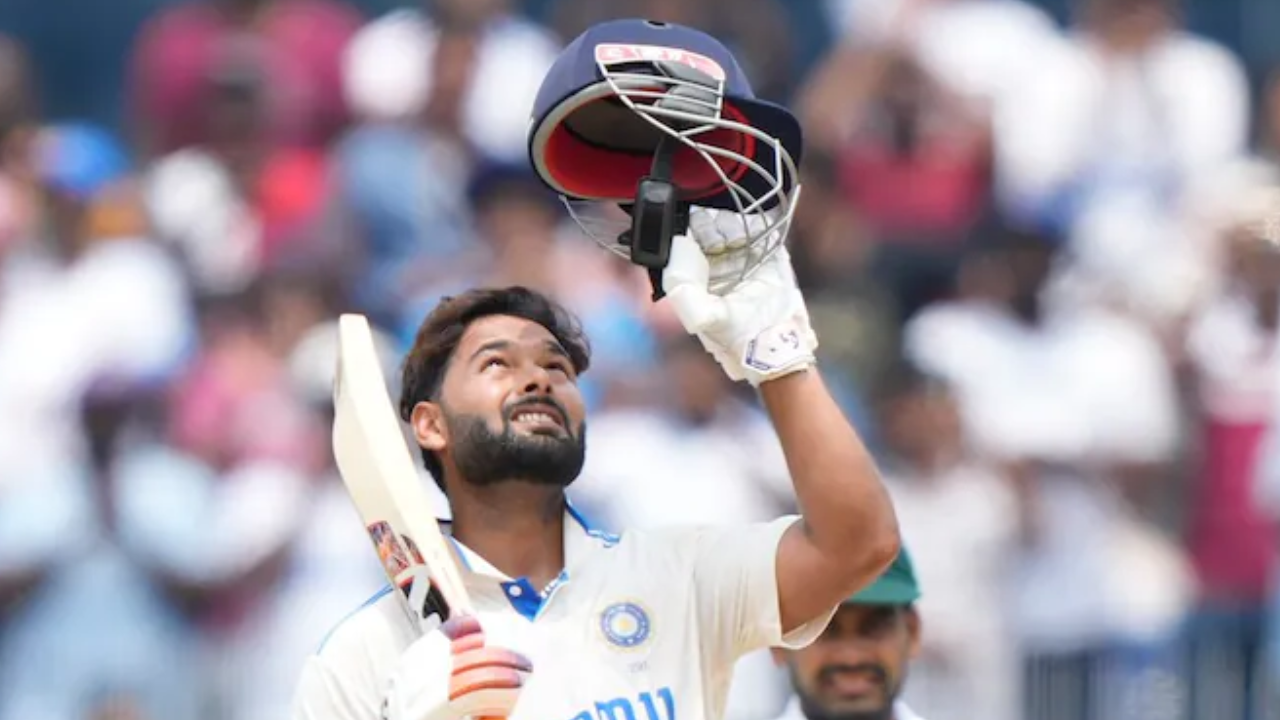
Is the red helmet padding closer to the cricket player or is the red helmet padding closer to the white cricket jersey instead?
the cricket player

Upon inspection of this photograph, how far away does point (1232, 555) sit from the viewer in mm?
7891

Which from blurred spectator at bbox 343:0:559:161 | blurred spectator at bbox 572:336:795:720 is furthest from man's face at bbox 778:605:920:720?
blurred spectator at bbox 343:0:559:161

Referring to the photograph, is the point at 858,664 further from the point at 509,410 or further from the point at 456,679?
the point at 456,679

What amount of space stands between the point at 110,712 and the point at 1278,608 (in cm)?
334

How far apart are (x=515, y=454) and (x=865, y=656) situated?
125 centimetres

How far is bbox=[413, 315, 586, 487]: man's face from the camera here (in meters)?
4.20

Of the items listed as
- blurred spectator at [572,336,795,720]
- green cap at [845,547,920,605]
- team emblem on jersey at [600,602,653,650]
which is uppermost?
team emblem on jersey at [600,602,653,650]

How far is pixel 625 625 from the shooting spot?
414 centimetres

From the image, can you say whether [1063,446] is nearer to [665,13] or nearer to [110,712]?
[665,13]

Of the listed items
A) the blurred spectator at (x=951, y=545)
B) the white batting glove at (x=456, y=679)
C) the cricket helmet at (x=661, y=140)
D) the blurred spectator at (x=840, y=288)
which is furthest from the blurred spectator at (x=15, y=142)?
the white batting glove at (x=456, y=679)

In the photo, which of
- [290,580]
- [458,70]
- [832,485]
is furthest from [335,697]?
[458,70]

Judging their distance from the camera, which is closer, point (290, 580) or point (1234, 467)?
point (290, 580)

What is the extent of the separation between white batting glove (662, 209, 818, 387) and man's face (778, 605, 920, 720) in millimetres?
1275

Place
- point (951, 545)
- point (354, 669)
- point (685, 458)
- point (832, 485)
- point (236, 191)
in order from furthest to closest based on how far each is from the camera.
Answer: point (236, 191) → point (685, 458) → point (951, 545) → point (354, 669) → point (832, 485)
